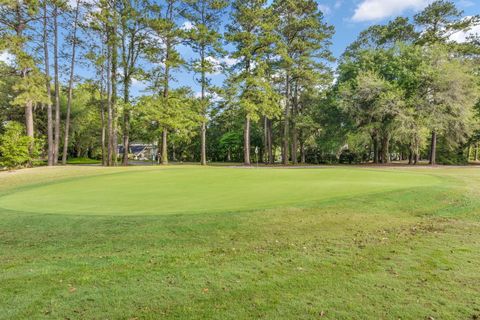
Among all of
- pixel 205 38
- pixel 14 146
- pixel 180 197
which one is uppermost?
pixel 205 38

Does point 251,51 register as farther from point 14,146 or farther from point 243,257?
point 243,257

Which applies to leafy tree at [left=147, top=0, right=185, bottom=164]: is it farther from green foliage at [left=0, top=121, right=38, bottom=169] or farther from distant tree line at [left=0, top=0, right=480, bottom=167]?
green foliage at [left=0, top=121, right=38, bottom=169]

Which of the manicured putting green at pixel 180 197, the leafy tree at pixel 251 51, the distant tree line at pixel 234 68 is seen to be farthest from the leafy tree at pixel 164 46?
the manicured putting green at pixel 180 197

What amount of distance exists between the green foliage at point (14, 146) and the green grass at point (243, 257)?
13151 millimetres

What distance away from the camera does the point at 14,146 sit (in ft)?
62.4

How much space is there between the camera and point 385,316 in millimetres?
2799

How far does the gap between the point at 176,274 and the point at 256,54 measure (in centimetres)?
2818

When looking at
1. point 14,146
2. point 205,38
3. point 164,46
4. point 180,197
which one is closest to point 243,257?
point 180,197

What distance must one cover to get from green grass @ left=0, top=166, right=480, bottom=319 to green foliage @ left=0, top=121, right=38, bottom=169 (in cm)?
1315

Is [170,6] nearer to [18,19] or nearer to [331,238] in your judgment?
[18,19]

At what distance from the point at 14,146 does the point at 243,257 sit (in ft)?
67.7

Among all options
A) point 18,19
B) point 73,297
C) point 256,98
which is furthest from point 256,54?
point 73,297

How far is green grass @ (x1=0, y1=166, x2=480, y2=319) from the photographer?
9.93ft

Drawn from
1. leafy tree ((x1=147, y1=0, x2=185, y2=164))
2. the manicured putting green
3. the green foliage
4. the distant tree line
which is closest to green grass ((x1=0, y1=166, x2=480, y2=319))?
the manicured putting green
